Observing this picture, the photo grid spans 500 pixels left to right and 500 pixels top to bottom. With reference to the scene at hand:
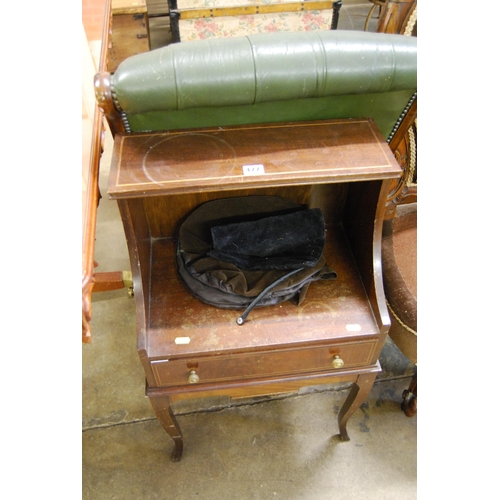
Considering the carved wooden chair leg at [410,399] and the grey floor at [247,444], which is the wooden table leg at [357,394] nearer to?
the grey floor at [247,444]

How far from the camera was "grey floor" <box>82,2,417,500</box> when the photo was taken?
1.53 meters

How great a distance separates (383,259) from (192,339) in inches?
27.4

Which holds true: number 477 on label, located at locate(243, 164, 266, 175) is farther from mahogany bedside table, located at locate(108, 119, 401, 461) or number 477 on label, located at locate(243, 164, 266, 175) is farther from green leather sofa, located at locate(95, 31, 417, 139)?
green leather sofa, located at locate(95, 31, 417, 139)

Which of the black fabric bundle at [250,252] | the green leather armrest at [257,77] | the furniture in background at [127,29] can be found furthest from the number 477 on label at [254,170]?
the furniture in background at [127,29]

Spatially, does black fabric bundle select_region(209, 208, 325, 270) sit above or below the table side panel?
above

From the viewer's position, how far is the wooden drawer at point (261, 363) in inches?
43.8

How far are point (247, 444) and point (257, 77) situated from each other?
1305 mm

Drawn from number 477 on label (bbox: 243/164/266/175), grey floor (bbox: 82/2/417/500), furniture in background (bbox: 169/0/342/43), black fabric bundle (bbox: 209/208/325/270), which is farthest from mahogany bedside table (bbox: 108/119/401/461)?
furniture in background (bbox: 169/0/342/43)

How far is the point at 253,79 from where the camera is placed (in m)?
→ 0.93

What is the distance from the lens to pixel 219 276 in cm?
117

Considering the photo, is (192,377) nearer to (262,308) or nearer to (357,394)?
(262,308)

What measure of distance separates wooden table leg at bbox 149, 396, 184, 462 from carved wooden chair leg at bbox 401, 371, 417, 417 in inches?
33.7
